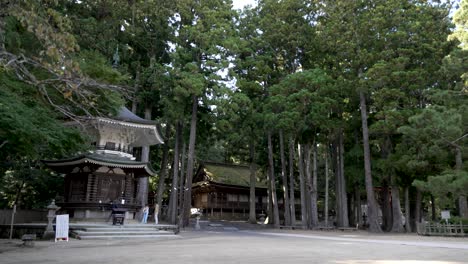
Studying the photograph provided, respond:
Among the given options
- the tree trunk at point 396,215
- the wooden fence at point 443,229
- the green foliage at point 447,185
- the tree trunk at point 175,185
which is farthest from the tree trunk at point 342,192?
the tree trunk at point 175,185

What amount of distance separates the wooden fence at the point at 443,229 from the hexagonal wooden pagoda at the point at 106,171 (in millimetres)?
14053

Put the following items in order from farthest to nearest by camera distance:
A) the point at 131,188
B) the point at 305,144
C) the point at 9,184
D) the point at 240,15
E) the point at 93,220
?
the point at 240,15 → the point at 305,144 → the point at 9,184 → the point at 131,188 → the point at 93,220

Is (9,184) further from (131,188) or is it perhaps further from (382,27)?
(382,27)

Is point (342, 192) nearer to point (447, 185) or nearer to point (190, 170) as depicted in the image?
point (447, 185)

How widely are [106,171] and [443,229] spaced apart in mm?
16596

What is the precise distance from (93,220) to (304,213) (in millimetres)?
12311

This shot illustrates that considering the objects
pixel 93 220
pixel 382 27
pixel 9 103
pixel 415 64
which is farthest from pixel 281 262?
pixel 415 64

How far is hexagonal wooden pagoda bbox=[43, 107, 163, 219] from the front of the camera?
57.0 feet

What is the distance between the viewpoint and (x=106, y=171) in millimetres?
18250

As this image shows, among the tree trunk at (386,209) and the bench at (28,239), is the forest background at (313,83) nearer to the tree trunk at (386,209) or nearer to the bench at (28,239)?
the tree trunk at (386,209)

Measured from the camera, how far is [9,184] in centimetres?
2062

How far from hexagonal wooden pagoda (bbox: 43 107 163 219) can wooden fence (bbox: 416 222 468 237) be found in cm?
1405

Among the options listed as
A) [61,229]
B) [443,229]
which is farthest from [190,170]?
[443,229]

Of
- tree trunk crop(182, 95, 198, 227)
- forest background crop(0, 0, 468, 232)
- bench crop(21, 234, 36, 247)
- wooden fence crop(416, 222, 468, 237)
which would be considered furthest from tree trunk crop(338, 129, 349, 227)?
bench crop(21, 234, 36, 247)
